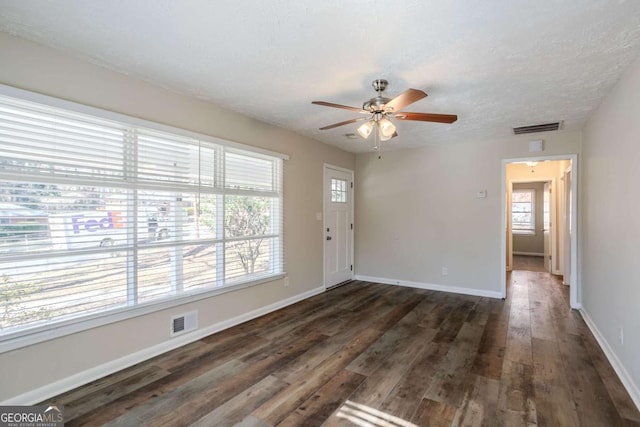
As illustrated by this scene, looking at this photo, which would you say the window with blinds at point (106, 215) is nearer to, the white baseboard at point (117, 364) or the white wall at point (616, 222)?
the white baseboard at point (117, 364)

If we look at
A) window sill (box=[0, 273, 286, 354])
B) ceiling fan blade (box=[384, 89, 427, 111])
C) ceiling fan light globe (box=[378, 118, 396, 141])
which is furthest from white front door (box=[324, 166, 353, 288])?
ceiling fan blade (box=[384, 89, 427, 111])

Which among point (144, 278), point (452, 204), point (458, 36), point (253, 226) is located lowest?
point (144, 278)

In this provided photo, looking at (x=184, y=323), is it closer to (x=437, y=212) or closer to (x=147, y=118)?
(x=147, y=118)

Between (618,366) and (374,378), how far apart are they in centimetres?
201

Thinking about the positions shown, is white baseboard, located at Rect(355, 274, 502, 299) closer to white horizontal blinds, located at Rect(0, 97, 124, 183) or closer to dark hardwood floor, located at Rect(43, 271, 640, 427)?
dark hardwood floor, located at Rect(43, 271, 640, 427)

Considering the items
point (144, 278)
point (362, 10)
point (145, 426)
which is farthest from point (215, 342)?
point (362, 10)

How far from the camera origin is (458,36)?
79.4 inches

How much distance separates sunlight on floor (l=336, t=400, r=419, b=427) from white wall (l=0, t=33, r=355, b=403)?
1848 mm

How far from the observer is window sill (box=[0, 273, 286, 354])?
206 centimetres

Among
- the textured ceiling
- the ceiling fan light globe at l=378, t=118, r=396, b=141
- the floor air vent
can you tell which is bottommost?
the ceiling fan light globe at l=378, t=118, r=396, b=141

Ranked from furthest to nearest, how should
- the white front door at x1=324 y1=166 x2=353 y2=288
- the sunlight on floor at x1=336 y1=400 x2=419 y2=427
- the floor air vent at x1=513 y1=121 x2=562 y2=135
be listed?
the white front door at x1=324 y1=166 x2=353 y2=288
the floor air vent at x1=513 y1=121 x2=562 y2=135
the sunlight on floor at x1=336 y1=400 x2=419 y2=427

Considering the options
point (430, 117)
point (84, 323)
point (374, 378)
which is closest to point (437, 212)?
point (430, 117)

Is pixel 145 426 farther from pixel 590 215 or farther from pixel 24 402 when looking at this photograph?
pixel 590 215

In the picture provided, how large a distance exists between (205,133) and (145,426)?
255 cm
